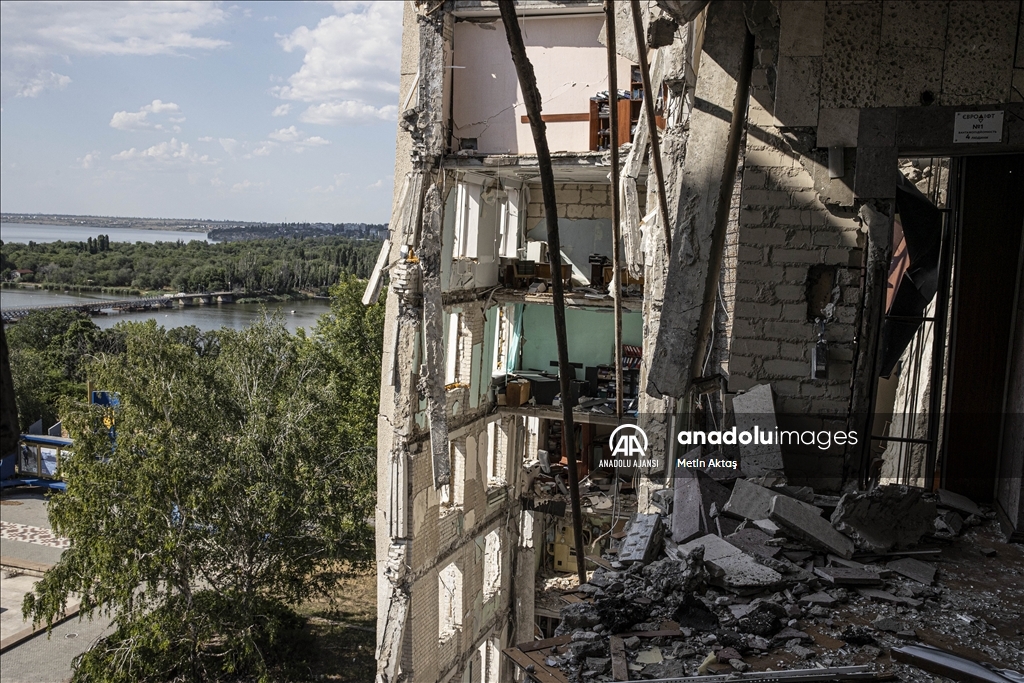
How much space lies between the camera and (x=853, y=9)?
21.5 ft

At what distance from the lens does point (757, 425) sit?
24.1 feet

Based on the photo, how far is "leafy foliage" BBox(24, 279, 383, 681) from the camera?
14648mm

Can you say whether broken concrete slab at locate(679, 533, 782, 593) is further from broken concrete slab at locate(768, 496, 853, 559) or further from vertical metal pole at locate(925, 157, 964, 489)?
vertical metal pole at locate(925, 157, 964, 489)

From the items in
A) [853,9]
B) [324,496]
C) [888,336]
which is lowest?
[324,496]

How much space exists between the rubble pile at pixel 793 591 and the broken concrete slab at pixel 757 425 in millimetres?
558

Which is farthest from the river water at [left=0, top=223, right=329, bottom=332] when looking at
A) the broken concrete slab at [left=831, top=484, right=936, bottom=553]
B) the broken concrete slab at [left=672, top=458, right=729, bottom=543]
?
the broken concrete slab at [left=831, top=484, right=936, bottom=553]

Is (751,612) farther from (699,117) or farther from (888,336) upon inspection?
(888,336)

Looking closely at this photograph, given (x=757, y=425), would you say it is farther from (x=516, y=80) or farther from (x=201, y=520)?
(x=201, y=520)

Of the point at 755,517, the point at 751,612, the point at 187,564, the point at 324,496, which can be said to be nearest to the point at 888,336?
the point at 755,517

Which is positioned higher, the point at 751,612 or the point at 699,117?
the point at 699,117

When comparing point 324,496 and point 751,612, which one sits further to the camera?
point 324,496

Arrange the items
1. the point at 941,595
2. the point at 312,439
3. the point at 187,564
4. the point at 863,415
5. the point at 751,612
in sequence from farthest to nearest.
→ the point at 312,439 < the point at 187,564 < the point at 863,415 < the point at 941,595 < the point at 751,612

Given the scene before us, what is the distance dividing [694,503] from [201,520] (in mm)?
12564

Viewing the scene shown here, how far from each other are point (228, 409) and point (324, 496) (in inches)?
187
